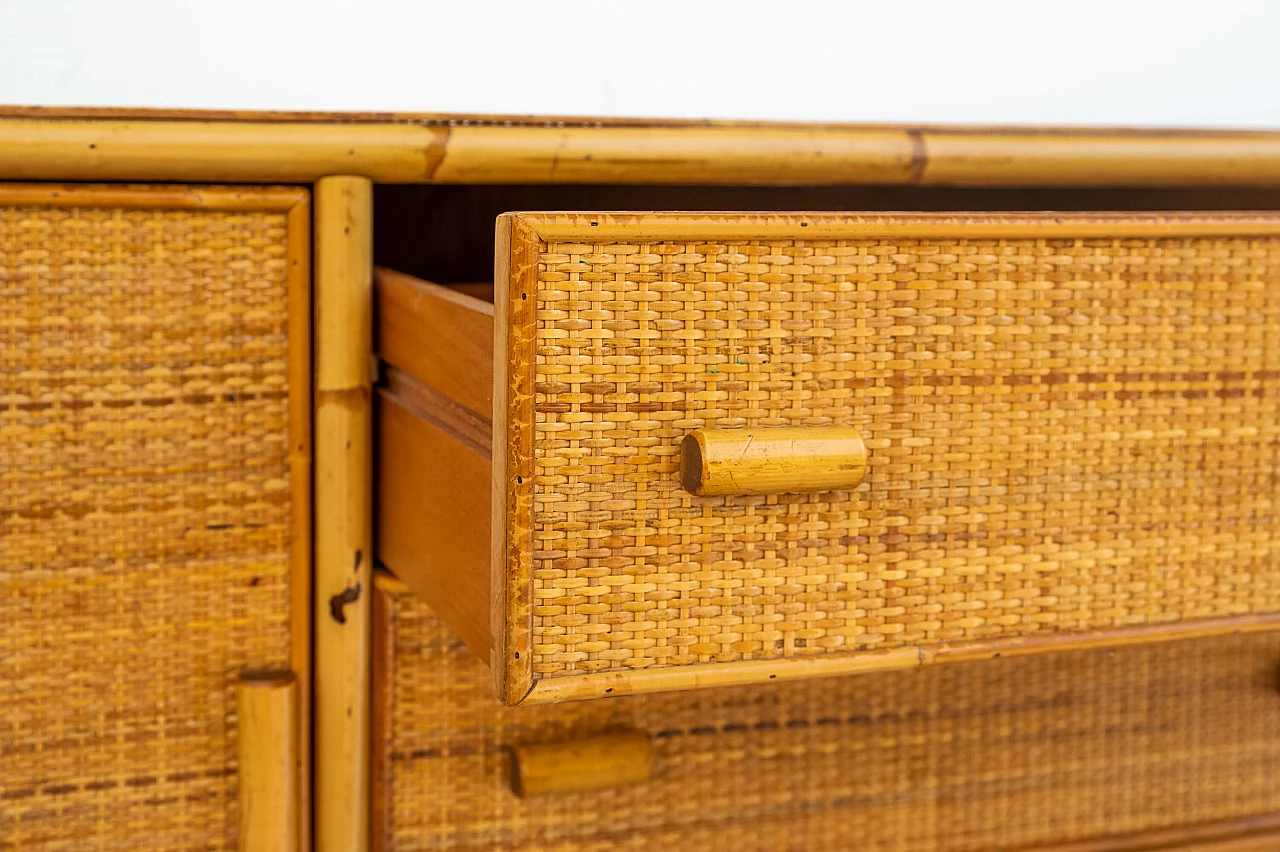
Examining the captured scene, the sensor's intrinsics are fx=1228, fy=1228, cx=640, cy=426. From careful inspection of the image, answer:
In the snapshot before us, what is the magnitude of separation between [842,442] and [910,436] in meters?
0.05

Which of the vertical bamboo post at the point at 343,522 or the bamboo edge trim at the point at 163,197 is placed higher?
the bamboo edge trim at the point at 163,197

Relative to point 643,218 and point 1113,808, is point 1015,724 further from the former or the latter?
point 643,218

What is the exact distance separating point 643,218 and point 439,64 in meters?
0.61

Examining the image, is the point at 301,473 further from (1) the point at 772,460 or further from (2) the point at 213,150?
(1) the point at 772,460

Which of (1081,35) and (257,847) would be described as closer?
(257,847)

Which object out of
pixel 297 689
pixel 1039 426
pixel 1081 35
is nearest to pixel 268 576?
pixel 297 689

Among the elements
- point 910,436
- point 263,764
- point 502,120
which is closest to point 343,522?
point 263,764

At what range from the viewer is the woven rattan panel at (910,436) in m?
0.55

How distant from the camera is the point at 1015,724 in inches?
34.4

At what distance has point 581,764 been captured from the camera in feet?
2.55

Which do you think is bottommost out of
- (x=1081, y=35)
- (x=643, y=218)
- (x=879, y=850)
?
(x=879, y=850)

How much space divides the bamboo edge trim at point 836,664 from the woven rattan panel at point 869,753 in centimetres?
22

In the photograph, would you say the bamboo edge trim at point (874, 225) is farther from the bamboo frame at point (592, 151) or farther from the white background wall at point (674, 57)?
the white background wall at point (674, 57)

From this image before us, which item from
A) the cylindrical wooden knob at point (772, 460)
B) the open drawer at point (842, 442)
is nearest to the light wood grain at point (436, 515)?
the open drawer at point (842, 442)
